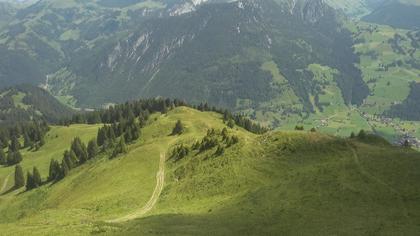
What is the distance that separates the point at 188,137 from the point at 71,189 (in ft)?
136

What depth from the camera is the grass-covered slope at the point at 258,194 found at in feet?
233

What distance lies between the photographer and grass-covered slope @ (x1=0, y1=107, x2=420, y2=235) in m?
70.9

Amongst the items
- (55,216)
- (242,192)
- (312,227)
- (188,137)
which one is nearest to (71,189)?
(188,137)

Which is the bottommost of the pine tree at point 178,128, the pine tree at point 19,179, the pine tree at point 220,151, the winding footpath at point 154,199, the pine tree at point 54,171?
the pine tree at point 19,179

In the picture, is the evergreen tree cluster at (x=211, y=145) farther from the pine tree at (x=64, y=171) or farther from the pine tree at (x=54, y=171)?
the pine tree at (x=54, y=171)

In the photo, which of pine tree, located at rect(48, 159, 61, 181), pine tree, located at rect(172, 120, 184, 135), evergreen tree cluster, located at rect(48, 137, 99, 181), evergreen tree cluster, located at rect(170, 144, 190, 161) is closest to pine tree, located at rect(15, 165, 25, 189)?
evergreen tree cluster, located at rect(48, 137, 99, 181)

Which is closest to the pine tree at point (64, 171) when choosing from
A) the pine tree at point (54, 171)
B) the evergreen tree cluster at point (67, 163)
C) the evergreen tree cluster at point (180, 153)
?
the evergreen tree cluster at point (67, 163)

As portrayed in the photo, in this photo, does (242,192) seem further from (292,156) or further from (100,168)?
(100,168)

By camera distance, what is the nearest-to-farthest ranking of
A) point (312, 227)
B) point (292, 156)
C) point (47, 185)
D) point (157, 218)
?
1. point (312, 227)
2. point (157, 218)
3. point (292, 156)
4. point (47, 185)

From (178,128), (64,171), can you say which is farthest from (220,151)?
(64,171)

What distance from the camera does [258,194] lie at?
294 ft

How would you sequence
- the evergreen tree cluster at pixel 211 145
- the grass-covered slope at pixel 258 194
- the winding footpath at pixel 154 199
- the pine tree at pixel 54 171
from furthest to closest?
1. the pine tree at pixel 54 171
2. the evergreen tree cluster at pixel 211 145
3. the winding footpath at pixel 154 199
4. the grass-covered slope at pixel 258 194

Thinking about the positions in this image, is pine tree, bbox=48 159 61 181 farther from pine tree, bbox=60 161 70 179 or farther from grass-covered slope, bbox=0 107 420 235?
grass-covered slope, bbox=0 107 420 235

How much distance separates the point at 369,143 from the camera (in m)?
122
